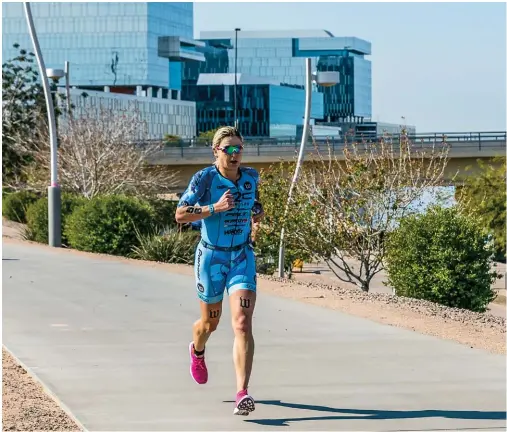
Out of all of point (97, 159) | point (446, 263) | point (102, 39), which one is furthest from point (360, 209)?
point (102, 39)

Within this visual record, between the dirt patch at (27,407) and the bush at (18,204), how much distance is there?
3115 cm

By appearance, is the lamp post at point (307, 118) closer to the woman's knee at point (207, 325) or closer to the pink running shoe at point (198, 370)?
the pink running shoe at point (198, 370)

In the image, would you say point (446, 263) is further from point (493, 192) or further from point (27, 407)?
point (493, 192)

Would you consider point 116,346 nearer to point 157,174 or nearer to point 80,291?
point 80,291

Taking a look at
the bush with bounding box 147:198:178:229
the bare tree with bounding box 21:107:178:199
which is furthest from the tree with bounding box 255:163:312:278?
the bare tree with bounding box 21:107:178:199

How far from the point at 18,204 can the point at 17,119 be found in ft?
18.3

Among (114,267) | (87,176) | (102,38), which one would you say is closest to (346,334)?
(114,267)

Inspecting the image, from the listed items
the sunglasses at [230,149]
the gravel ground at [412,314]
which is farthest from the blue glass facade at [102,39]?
the sunglasses at [230,149]

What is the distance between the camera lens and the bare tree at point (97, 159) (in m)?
37.2

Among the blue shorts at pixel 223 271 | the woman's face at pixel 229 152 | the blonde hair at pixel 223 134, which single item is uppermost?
the blonde hair at pixel 223 134

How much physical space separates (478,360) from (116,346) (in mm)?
3300

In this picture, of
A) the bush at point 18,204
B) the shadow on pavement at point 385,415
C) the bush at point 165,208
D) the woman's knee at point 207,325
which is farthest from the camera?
the bush at point 18,204

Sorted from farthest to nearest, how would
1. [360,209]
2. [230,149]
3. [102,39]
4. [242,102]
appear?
[242,102] < [102,39] < [360,209] < [230,149]

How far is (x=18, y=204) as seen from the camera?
41.3 m
